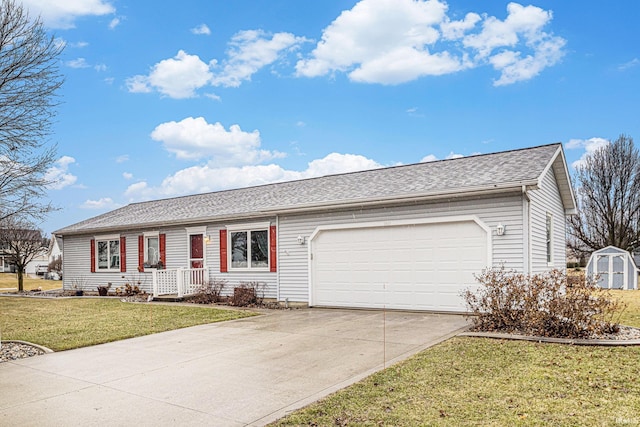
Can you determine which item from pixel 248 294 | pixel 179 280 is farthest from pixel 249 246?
pixel 179 280

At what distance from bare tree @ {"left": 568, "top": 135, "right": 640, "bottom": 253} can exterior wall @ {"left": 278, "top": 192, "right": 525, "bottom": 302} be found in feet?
74.0

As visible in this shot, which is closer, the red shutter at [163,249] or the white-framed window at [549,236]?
the white-framed window at [549,236]

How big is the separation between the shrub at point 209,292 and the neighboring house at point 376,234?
0.24 m

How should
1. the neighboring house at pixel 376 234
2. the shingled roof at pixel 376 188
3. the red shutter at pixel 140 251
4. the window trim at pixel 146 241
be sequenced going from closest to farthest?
the neighboring house at pixel 376 234 → the shingled roof at pixel 376 188 → the window trim at pixel 146 241 → the red shutter at pixel 140 251

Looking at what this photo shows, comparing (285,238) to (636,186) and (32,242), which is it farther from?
(636,186)

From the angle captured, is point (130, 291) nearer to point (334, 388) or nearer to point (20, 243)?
point (334, 388)

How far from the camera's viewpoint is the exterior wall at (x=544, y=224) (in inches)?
420

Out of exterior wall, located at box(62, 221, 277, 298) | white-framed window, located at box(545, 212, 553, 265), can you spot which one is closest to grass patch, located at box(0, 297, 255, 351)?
exterior wall, located at box(62, 221, 277, 298)

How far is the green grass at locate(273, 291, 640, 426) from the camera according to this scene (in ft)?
13.4

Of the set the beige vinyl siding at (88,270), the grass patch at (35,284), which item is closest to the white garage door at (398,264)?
the beige vinyl siding at (88,270)

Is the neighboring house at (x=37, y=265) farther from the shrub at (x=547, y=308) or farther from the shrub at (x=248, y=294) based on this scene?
the shrub at (x=547, y=308)

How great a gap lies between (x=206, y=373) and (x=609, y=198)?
1198 inches

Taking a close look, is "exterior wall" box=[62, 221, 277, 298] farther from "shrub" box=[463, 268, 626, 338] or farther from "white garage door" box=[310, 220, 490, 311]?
"shrub" box=[463, 268, 626, 338]

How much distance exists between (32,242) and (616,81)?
32007mm
